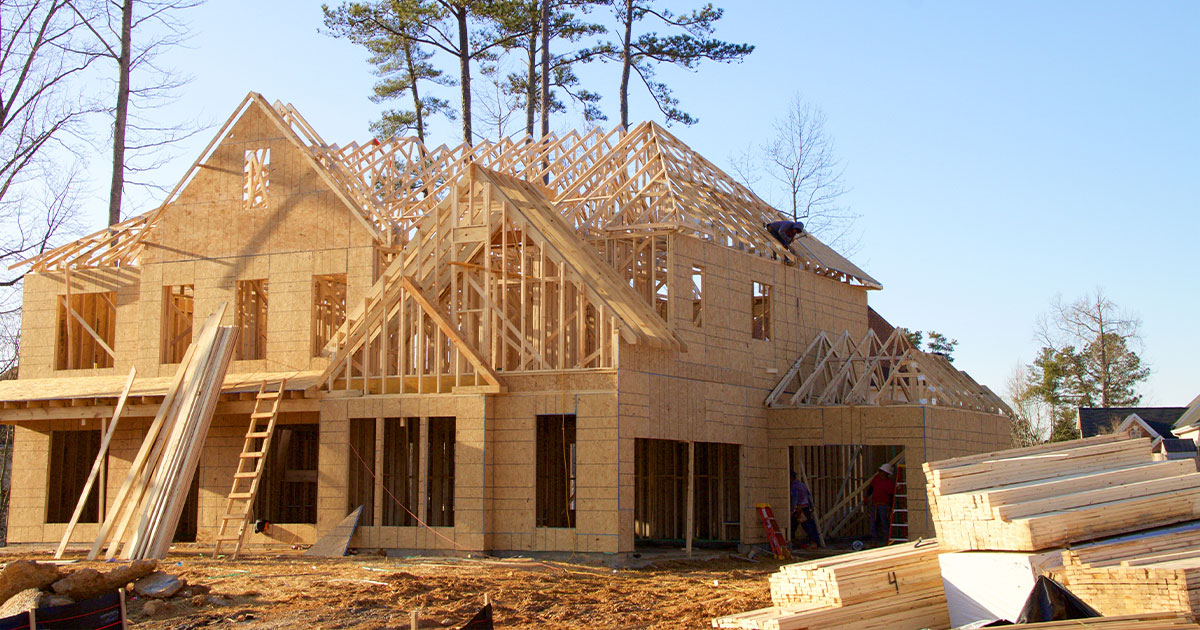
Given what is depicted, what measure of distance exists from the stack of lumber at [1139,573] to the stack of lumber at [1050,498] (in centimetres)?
25

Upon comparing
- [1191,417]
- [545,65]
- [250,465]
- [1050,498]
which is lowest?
[1050,498]

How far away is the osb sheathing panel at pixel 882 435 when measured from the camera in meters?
19.4

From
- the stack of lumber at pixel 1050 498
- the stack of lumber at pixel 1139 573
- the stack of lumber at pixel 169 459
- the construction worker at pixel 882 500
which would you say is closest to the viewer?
the stack of lumber at pixel 1139 573

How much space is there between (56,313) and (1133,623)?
2059 cm

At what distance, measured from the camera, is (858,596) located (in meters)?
10.2

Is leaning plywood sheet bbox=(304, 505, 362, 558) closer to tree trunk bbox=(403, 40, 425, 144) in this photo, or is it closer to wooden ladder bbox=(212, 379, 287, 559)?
wooden ladder bbox=(212, 379, 287, 559)

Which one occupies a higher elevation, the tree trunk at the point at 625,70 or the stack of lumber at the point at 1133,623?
the tree trunk at the point at 625,70

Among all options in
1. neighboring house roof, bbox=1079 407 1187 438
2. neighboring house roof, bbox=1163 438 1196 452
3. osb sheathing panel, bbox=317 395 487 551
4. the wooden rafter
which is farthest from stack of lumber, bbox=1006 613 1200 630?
neighboring house roof, bbox=1079 407 1187 438

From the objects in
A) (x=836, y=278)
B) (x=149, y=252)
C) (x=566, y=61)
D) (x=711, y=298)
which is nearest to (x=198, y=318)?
(x=149, y=252)

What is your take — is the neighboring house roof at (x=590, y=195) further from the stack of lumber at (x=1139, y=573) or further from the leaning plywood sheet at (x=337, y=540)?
the stack of lumber at (x=1139, y=573)

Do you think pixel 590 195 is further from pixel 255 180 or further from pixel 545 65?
pixel 545 65

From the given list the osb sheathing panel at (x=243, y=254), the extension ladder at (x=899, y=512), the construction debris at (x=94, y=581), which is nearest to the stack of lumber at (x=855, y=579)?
the construction debris at (x=94, y=581)

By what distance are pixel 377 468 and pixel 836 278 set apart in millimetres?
10813

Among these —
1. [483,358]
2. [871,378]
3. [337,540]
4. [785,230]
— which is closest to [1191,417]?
[871,378]
